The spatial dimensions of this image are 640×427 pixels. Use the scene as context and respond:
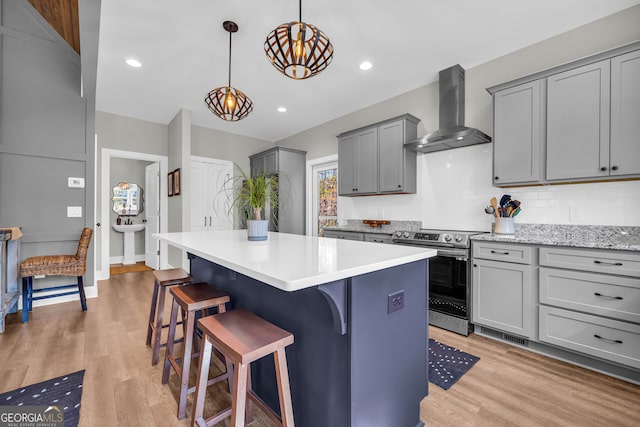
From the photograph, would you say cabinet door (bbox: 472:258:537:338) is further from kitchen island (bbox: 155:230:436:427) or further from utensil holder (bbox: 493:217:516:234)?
kitchen island (bbox: 155:230:436:427)

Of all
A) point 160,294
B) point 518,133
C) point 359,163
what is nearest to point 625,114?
point 518,133

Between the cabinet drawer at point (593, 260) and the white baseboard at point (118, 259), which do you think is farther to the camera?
the white baseboard at point (118, 259)

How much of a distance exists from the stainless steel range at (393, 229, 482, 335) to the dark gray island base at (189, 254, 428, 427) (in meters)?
1.36

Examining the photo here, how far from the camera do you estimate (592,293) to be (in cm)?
207

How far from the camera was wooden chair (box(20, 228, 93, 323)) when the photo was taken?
3.06m

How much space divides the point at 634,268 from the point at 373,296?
1998mm

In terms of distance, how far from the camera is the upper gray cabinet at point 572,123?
211 centimetres

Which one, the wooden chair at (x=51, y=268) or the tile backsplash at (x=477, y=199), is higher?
the tile backsplash at (x=477, y=199)

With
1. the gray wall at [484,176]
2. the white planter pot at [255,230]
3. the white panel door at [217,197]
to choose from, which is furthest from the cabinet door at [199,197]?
the white planter pot at [255,230]

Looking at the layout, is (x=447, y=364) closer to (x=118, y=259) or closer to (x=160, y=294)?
(x=160, y=294)

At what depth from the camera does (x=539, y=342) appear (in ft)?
7.57

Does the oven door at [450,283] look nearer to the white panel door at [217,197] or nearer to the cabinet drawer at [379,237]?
the cabinet drawer at [379,237]

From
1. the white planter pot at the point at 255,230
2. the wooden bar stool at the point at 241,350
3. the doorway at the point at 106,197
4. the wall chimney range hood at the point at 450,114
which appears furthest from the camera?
the doorway at the point at 106,197

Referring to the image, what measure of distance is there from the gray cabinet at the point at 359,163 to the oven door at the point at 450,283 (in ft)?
4.50
